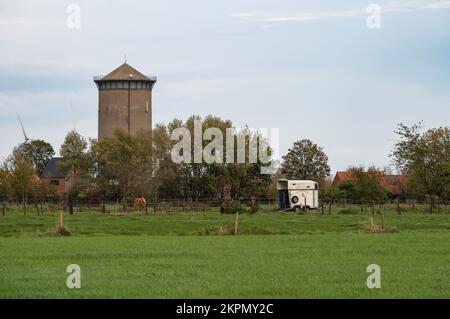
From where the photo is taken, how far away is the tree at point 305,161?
403 feet

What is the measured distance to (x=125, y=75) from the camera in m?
122

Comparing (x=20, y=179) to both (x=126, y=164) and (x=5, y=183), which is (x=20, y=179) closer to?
(x=5, y=183)

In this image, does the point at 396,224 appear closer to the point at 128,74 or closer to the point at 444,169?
the point at 444,169

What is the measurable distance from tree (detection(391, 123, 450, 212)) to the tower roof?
45.8 m

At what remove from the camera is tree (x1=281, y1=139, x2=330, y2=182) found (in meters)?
123

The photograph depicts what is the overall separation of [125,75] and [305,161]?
908 inches

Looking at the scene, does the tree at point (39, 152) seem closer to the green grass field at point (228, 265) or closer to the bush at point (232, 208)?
the bush at point (232, 208)

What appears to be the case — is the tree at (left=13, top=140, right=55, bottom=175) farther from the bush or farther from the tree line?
the bush

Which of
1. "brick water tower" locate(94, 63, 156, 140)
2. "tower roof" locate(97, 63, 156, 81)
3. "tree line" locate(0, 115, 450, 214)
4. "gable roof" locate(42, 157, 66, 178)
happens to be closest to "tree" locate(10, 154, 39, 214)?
"tree line" locate(0, 115, 450, 214)

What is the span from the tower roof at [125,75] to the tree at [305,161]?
18.3m

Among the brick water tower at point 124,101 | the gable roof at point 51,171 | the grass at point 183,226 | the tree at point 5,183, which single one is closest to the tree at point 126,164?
the tree at point 5,183

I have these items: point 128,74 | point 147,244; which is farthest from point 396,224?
point 128,74

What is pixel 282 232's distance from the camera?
45656 mm
